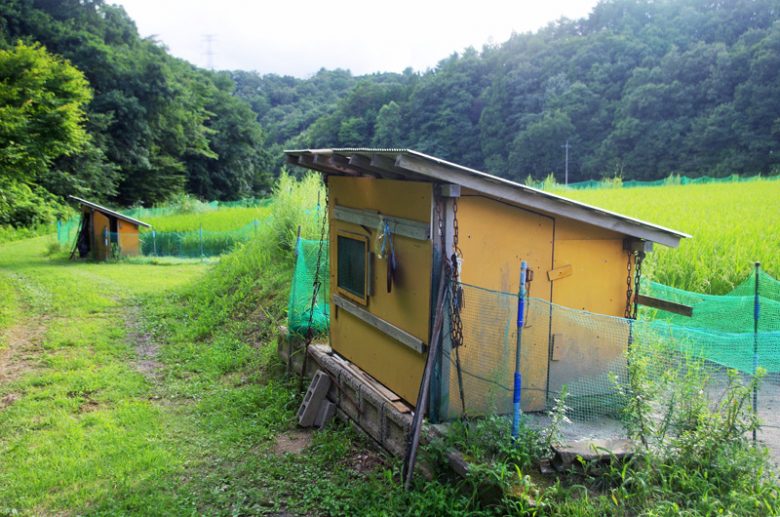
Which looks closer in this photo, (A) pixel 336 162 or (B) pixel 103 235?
(A) pixel 336 162

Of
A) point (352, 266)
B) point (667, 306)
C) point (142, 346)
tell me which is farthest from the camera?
point (142, 346)

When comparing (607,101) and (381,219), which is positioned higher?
(607,101)

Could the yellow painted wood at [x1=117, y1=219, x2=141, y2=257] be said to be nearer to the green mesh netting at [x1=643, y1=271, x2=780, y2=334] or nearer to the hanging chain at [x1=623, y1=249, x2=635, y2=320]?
the green mesh netting at [x1=643, y1=271, x2=780, y2=334]

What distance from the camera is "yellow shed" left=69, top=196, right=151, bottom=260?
71.9 feet

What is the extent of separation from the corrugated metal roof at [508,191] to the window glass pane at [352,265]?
1.22m

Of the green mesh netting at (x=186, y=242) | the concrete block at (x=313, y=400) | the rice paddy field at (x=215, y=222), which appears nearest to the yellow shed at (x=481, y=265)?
the concrete block at (x=313, y=400)

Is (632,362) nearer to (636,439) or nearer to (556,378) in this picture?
(636,439)

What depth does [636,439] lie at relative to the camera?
4488 millimetres

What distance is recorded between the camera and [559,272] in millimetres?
5531

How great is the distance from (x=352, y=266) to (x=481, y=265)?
2.00m

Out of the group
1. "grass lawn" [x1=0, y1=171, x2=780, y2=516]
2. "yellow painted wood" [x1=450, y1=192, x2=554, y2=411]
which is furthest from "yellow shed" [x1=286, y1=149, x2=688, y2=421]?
Result: "grass lawn" [x1=0, y1=171, x2=780, y2=516]

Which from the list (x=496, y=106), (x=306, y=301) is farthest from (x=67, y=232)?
(x=496, y=106)

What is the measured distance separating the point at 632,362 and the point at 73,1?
51.9 m

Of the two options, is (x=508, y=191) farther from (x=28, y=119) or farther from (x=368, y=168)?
(x=28, y=119)
